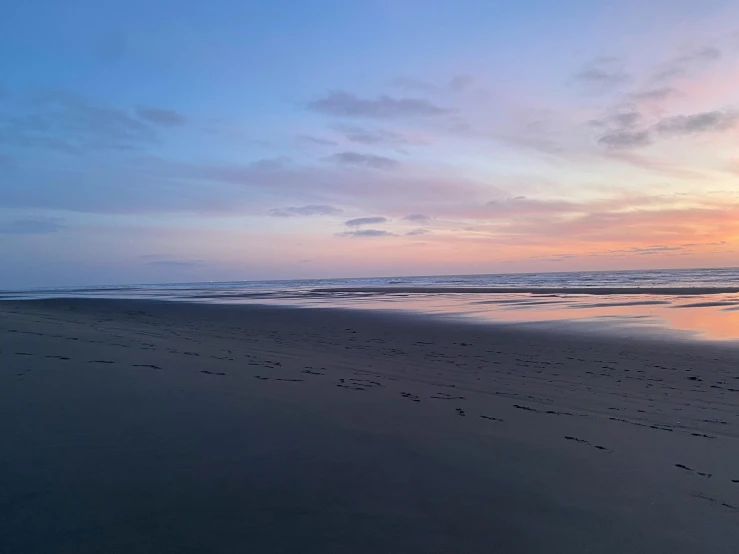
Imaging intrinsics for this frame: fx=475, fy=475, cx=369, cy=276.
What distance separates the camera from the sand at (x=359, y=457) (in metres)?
3.34

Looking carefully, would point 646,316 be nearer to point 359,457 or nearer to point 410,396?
point 410,396

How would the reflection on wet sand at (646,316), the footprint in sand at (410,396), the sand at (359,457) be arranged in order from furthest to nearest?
the reflection on wet sand at (646,316), the footprint in sand at (410,396), the sand at (359,457)

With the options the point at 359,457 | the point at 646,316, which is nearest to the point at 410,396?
the point at 359,457

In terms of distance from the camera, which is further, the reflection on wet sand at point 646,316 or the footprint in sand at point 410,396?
the reflection on wet sand at point 646,316

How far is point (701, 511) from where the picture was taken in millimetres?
3879

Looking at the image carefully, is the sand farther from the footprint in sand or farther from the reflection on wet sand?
the reflection on wet sand

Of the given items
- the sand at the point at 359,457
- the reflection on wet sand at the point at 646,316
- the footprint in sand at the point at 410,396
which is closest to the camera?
the sand at the point at 359,457

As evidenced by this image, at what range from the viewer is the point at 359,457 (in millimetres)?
4699

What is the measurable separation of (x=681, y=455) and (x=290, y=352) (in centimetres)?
838

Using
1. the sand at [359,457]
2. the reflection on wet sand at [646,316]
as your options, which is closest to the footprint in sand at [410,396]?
the sand at [359,457]

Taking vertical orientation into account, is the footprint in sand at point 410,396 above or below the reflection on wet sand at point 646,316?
below

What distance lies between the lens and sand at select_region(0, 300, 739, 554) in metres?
3.34

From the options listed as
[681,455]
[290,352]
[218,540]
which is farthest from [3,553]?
[290,352]

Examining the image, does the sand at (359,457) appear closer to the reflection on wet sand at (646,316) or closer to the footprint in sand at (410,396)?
the footprint in sand at (410,396)
